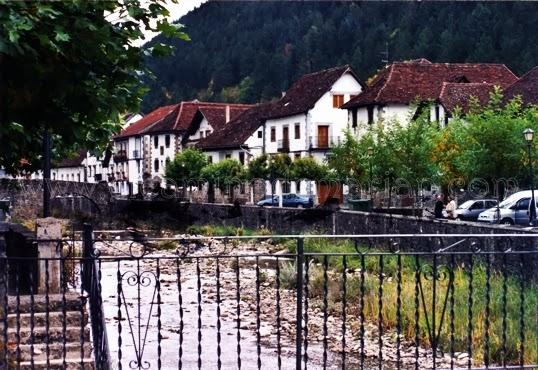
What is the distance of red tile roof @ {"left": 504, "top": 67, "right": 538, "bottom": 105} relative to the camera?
4216cm

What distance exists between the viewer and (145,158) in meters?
80.9

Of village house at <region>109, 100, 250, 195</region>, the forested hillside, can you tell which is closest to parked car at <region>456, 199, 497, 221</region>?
village house at <region>109, 100, 250, 195</region>

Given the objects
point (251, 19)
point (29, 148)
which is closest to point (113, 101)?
point (29, 148)

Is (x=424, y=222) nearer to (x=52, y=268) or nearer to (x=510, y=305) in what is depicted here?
(x=510, y=305)

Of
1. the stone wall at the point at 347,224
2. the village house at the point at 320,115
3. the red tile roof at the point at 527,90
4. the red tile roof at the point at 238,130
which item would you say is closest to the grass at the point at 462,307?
the stone wall at the point at 347,224

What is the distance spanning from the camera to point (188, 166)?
60.2 metres

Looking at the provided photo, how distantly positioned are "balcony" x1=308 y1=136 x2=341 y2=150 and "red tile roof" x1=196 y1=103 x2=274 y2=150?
17.2ft

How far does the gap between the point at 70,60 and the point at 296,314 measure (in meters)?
3.17

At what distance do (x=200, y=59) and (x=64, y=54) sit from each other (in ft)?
365

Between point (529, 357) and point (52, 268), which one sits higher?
point (52, 268)

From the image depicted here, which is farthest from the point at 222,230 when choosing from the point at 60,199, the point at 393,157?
the point at 60,199

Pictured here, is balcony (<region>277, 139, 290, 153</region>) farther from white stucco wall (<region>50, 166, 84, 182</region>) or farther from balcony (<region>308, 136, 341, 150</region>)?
white stucco wall (<region>50, 166, 84, 182</region>)

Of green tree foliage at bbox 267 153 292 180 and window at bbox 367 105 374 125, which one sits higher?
window at bbox 367 105 374 125

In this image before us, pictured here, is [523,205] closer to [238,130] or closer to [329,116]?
[329,116]
